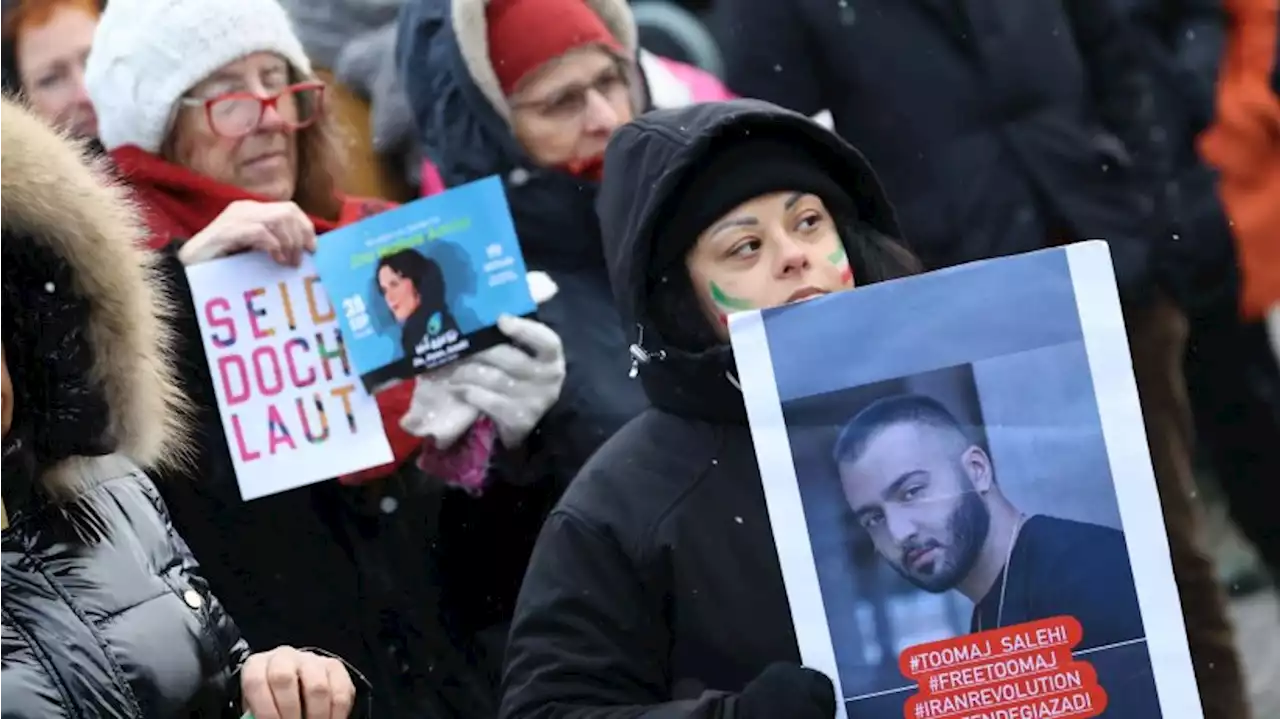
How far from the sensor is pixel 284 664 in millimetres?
2471

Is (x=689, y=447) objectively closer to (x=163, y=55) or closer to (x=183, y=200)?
(x=183, y=200)

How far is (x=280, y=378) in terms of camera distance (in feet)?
11.4

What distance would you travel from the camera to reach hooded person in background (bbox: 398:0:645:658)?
371cm

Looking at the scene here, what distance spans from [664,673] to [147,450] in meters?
0.66

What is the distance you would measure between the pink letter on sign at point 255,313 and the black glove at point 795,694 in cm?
127

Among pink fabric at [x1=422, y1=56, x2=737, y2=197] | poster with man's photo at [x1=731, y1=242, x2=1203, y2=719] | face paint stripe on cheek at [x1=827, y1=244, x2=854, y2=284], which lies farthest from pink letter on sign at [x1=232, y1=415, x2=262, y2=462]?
poster with man's photo at [x1=731, y1=242, x2=1203, y2=719]

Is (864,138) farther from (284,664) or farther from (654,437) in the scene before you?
(284,664)

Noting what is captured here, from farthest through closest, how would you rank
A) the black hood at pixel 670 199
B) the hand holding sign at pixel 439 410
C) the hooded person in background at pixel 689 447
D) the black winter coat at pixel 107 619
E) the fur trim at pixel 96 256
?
the hand holding sign at pixel 439 410, the black hood at pixel 670 199, the hooded person in background at pixel 689 447, the fur trim at pixel 96 256, the black winter coat at pixel 107 619

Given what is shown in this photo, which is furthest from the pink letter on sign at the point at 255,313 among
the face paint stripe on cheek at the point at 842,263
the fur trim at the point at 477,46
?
the face paint stripe on cheek at the point at 842,263

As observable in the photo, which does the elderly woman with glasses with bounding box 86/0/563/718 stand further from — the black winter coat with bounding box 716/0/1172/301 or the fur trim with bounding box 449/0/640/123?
the black winter coat with bounding box 716/0/1172/301

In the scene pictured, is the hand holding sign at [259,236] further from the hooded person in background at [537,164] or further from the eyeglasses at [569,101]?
the eyeglasses at [569,101]

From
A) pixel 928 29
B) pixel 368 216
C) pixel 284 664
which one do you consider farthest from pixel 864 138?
pixel 284 664

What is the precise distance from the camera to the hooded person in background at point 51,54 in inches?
160

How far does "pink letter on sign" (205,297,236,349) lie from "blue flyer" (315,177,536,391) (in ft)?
0.51
